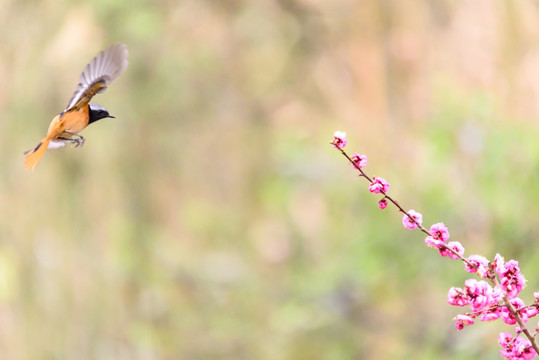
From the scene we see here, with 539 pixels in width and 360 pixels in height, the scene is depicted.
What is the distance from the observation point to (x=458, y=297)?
788mm

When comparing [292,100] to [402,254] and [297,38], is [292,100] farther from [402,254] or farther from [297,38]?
[402,254]

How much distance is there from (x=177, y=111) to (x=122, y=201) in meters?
0.64

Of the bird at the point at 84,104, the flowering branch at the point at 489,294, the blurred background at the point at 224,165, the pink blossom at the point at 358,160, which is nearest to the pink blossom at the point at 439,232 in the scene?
the flowering branch at the point at 489,294

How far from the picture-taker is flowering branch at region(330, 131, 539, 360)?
30.9 inches

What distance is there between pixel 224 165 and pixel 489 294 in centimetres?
406

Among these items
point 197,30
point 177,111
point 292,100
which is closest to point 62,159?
point 177,111

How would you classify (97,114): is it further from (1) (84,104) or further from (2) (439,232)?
(2) (439,232)

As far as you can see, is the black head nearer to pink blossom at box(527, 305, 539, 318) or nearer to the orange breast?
the orange breast

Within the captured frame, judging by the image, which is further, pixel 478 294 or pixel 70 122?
pixel 70 122

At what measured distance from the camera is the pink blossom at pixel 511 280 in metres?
0.82

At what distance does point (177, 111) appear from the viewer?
181 inches

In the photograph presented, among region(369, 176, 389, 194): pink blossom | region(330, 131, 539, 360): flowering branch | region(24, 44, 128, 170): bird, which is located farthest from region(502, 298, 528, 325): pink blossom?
region(24, 44, 128, 170): bird

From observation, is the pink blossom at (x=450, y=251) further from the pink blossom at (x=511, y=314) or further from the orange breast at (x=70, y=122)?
the orange breast at (x=70, y=122)

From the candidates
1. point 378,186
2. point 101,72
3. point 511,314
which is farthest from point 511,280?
point 101,72
